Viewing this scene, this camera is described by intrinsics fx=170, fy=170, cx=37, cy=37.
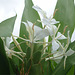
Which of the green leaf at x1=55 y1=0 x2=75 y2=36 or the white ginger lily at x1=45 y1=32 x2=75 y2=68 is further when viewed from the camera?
the green leaf at x1=55 y1=0 x2=75 y2=36

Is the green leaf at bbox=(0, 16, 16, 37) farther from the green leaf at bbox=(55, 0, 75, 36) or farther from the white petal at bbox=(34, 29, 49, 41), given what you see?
the green leaf at bbox=(55, 0, 75, 36)

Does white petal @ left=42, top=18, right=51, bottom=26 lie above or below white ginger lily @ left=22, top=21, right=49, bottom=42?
above

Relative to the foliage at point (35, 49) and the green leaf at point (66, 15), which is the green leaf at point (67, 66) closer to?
the foliage at point (35, 49)

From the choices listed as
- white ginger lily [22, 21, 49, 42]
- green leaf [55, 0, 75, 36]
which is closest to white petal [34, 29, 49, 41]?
white ginger lily [22, 21, 49, 42]

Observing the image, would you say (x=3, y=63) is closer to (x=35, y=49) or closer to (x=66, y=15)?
(x=35, y=49)

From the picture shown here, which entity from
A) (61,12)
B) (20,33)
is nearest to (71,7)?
(61,12)

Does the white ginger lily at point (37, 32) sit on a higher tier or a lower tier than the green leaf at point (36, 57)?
higher

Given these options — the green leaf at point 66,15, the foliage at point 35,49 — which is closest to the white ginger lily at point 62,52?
the foliage at point 35,49

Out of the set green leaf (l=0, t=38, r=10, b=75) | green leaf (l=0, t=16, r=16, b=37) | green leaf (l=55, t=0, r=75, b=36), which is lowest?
green leaf (l=0, t=38, r=10, b=75)

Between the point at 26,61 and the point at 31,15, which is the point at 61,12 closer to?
the point at 31,15
